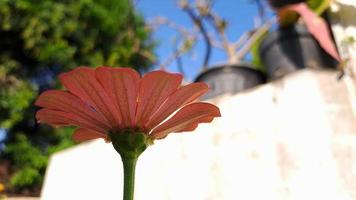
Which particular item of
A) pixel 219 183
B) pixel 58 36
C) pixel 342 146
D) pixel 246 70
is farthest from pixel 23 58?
pixel 342 146

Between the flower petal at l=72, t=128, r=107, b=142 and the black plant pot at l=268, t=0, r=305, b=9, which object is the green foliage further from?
the flower petal at l=72, t=128, r=107, b=142

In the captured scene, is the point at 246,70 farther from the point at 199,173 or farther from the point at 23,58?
the point at 23,58

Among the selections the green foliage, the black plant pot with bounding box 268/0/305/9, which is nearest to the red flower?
the black plant pot with bounding box 268/0/305/9

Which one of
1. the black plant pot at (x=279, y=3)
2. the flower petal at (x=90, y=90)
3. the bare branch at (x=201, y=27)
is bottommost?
the flower petal at (x=90, y=90)

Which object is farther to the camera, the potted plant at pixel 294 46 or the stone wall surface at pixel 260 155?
the potted plant at pixel 294 46

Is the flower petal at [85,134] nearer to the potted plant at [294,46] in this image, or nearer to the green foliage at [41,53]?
the potted plant at [294,46]

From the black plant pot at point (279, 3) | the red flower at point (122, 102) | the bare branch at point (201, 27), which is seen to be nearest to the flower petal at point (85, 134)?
the red flower at point (122, 102)

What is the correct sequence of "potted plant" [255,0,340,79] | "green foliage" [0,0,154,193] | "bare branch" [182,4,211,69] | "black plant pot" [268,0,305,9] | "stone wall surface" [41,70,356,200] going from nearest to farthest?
"stone wall surface" [41,70,356,200] → "potted plant" [255,0,340,79] → "black plant pot" [268,0,305,9] → "bare branch" [182,4,211,69] → "green foliage" [0,0,154,193]

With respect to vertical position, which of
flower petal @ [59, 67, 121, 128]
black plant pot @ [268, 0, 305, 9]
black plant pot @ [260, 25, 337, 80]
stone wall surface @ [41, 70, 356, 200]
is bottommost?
flower petal @ [59, 67, 121, 128]
